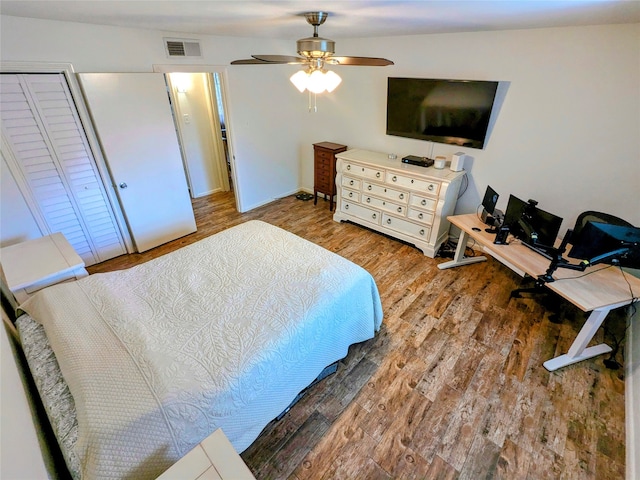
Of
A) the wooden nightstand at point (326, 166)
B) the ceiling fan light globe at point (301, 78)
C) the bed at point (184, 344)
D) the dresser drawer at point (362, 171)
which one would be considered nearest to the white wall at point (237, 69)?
the wooden nightstand at point (326, 166)

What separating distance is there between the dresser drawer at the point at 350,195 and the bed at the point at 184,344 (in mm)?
1797

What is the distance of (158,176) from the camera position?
3.37 metres

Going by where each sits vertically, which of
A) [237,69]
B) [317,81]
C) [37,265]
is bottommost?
[37,265]

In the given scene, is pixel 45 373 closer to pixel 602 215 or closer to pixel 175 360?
pixel 175 360

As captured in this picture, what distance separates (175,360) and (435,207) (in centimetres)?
287

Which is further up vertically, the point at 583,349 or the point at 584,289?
the point at 584,289

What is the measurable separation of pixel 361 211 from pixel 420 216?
847 millimetres

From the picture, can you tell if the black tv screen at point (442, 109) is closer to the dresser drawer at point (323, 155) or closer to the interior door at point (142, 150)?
the dresser drawer at point (323, 155)

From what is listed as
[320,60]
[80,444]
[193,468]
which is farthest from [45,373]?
[320,60]

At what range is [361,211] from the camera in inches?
157

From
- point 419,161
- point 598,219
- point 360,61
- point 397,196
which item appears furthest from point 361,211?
point 598,219

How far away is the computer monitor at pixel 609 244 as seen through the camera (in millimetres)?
1858

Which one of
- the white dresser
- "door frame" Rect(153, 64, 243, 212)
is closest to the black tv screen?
the white dresser

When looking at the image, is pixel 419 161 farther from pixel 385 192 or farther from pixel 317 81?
pixel 317 81
